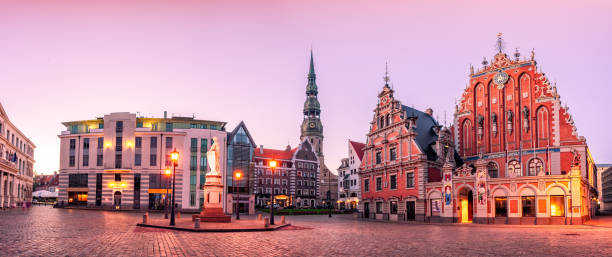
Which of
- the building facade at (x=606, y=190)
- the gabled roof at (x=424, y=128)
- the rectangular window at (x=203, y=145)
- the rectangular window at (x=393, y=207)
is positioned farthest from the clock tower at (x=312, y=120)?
the rectangular window at (x=393, y=207)

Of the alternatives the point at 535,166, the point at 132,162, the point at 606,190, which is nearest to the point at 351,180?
the point at 132,162

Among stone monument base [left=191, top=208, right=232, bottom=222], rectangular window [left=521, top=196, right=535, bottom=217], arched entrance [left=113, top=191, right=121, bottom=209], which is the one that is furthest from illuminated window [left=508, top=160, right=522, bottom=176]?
arched entrance [left=113, top=191, right=121, bottom=209]

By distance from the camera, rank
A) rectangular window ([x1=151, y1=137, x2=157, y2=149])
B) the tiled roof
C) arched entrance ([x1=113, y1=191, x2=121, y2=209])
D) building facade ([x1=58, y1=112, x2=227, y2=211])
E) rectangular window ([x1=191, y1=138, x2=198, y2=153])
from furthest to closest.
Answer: the tiled roof, rectangular window ([x1=191, y1=138, x2=198, y2=153]), rectangular window ([x1=151, y1=137, x2=157, y2=149]), building facade ([x1=58, y1=112, x2=227, y2=211]), arched entrance ([x1=113, y1=191, x2=121, y2=209])

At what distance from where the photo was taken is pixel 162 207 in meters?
67.6

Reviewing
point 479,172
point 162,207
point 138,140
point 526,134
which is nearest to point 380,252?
point 479,172

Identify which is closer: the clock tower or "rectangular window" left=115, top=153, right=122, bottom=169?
"rectangular window" left=115, top=153, right=122, bottom=169

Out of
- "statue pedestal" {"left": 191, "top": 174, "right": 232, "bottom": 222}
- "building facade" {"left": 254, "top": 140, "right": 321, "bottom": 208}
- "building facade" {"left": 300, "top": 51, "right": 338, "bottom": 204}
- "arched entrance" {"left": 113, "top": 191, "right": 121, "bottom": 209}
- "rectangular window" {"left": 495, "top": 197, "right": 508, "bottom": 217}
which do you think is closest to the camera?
"statue pedestal" {"left": 191, "top": 174, "right": 232, "bottom": 222}

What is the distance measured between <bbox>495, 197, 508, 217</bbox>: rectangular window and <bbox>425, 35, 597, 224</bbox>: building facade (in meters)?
0.09

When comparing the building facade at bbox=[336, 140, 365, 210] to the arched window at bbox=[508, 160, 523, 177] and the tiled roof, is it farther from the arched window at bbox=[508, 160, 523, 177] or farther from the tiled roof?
the arched window at bbox=[508, 160, 523, 177]

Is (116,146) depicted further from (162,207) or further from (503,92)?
(503,92)

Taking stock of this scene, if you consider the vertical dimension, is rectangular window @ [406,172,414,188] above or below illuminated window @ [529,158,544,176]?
below

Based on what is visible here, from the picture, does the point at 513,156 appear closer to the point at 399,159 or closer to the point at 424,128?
the point at 424,128

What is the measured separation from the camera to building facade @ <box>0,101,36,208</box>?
66144 millimetres

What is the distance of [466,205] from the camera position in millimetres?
47375
